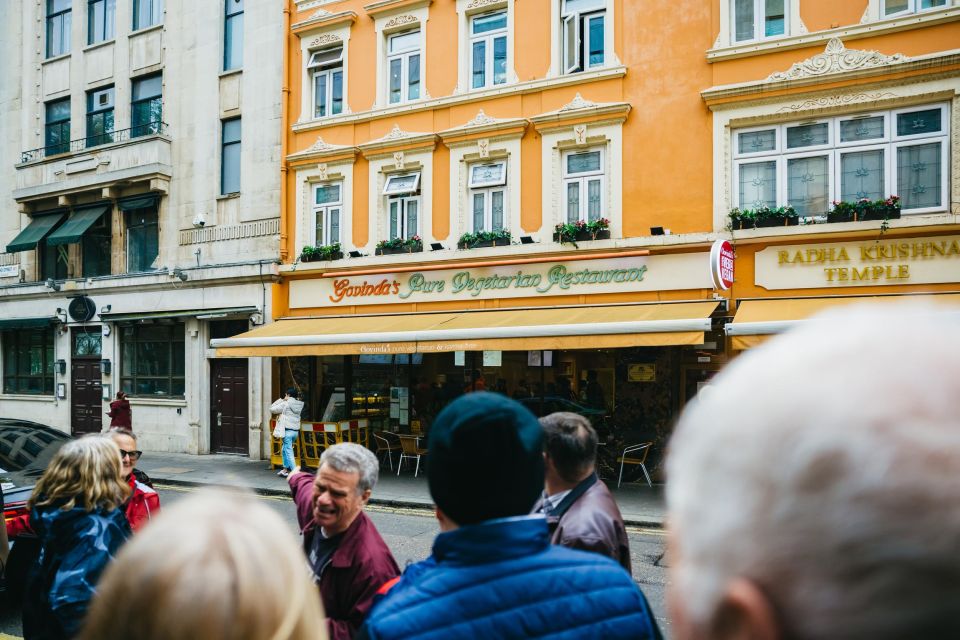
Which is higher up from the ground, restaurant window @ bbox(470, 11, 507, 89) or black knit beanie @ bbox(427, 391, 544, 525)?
restaurant window @ bbox(470, 11, 507, 89)

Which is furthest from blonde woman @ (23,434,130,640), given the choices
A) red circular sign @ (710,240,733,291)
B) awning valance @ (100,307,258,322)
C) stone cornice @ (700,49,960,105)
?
awning valance @ (100,307,258,322)

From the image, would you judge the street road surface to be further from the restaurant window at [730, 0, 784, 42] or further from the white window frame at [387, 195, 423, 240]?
the restaurant window at [730, 0, 784, 42]

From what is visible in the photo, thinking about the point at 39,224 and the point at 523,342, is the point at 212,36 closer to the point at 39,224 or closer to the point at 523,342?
the point at 39,224

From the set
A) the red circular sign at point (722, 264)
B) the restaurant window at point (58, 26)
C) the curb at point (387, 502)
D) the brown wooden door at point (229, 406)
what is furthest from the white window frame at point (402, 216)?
the restaurant window at point (58, 26)

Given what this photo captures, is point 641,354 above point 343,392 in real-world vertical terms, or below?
above

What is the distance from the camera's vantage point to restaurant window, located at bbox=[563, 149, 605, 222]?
14.4 meters

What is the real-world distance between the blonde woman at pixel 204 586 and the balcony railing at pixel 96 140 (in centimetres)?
2051

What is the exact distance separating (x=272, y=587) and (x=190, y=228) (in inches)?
762

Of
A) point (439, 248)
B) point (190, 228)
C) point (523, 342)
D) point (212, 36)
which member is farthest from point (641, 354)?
point (212, 36)

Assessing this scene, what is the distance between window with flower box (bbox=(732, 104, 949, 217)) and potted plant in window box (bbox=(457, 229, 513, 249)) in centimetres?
453

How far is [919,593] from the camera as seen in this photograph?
78 centimetres

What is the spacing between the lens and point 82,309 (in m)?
20.2

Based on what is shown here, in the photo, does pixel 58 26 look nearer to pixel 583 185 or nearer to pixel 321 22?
pixel 321 22

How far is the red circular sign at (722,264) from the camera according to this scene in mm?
11922
